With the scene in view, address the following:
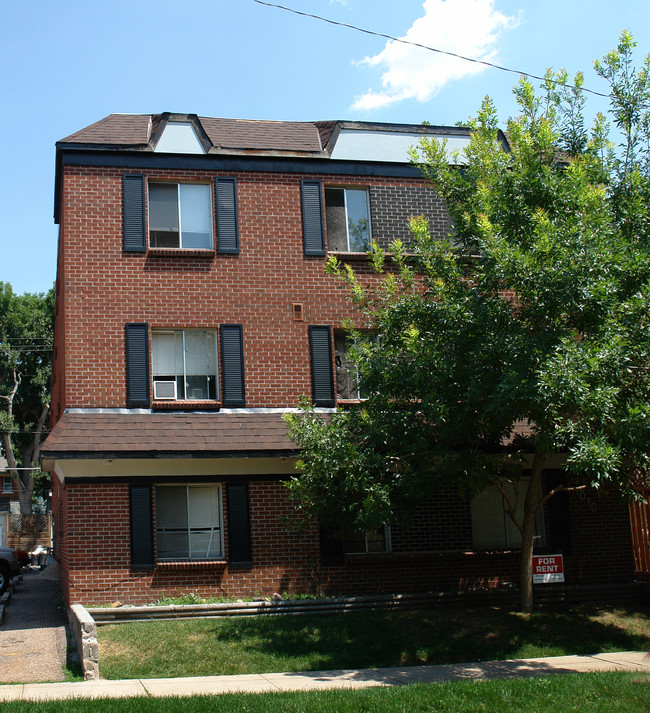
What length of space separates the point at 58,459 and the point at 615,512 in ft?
37.0

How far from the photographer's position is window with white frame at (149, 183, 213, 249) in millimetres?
16891

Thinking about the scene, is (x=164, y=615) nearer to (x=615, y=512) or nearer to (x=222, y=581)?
(x=222, y=581)

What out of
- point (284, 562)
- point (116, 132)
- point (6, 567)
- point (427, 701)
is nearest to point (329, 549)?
point (284, 562)

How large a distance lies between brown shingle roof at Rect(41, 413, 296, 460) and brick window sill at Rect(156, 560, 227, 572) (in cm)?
204

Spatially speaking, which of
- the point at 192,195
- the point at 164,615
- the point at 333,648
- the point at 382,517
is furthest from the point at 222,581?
the point at 192,195

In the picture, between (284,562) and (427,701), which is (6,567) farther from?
(427,701)

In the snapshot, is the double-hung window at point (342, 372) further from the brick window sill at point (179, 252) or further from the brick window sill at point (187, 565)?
the brick window sill at point (187, 565)

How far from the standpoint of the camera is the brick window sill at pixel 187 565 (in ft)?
49.5

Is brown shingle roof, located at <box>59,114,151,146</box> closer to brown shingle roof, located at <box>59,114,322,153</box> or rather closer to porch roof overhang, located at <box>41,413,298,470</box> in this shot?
brown shingle roof, located at <box>59,114,322,153</box>

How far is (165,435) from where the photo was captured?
15.3 meters

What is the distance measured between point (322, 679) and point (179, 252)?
888 cm

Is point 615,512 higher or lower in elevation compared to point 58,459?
lower

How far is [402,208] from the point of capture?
18.0 metres

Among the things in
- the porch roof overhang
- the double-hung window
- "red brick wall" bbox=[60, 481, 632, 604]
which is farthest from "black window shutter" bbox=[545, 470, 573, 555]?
the porch roof overhang
